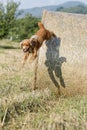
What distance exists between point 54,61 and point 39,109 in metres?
1.58

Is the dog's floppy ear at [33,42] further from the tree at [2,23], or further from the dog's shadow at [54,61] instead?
the tree at [2,23]

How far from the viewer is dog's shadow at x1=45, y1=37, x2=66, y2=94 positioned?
Result: 743 centimetres

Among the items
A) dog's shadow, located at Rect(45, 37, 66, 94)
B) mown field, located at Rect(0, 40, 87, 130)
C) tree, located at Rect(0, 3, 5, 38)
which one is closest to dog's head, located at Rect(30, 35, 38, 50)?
dog's shadow, located at Rect(45, 37, 66, 94)

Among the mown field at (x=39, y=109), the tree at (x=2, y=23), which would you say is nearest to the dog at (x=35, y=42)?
the mown field at (x=39, y=109)

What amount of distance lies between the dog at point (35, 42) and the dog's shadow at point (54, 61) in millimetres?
166

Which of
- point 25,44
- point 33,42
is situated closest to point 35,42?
point 33,42

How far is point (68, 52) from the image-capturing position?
734cm

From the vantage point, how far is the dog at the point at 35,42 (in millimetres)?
6840

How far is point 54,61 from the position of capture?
7535 mm

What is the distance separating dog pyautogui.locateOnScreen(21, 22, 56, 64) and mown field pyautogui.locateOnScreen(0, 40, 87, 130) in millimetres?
710

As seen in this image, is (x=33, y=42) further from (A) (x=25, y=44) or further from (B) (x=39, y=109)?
(B) (x=39, y=109)

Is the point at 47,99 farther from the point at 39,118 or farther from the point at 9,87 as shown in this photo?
the point at 39,118

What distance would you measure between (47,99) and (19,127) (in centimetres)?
172

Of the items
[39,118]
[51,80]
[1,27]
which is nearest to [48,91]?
[51,80]
